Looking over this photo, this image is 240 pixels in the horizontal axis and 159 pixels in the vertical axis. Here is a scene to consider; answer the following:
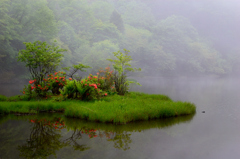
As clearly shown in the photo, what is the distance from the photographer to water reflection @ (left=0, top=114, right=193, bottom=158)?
18.8ft

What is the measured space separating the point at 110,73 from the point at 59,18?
173 feet

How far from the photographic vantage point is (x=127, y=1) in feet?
352

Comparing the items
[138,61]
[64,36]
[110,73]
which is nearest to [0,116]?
[110,73]

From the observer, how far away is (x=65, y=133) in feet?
23.5

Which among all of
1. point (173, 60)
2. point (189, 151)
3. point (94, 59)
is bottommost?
point (189, 151)

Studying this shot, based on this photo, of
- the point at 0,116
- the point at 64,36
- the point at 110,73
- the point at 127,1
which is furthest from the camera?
the point at 127,1

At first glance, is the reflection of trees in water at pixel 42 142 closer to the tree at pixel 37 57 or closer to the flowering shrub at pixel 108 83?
the tree at pixel 37 57

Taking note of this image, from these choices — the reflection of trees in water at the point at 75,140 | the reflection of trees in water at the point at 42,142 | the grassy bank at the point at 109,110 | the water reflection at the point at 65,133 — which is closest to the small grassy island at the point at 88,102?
the grassy bank at the point at 109,110

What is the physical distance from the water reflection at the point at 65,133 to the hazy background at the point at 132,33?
29.4m

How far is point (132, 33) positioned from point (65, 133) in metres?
71.3

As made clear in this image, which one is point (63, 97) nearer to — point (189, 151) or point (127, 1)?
point (189, 151)

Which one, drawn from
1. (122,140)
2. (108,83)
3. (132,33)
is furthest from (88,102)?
(132,33)

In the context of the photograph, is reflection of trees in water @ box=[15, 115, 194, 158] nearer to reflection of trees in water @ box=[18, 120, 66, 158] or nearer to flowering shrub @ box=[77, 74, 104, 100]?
reflection of trees in water @ box=[18, 120, 66, 158]

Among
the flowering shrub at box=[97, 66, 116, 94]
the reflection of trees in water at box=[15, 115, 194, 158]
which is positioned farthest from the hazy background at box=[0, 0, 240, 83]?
the reflection of trees in water at box=[15, 115, 194, 158]
